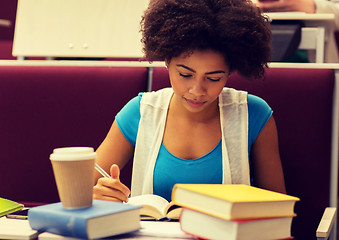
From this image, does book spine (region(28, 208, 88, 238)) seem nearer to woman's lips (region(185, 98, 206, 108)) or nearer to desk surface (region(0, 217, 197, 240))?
desk surface (region(0, 217, 197, 240))

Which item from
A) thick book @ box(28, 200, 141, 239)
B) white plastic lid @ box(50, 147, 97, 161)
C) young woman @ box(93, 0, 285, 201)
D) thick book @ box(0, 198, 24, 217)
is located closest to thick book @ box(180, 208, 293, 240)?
thick book @ box(28, 200, 141, 239)

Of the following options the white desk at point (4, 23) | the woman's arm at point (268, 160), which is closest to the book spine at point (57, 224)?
the woman's arm at point (268, 160)

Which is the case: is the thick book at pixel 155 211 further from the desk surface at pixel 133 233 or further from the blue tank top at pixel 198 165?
the blue tank top at pixel 198 165

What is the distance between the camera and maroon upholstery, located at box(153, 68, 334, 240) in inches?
63.4

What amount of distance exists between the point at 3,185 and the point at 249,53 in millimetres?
1056

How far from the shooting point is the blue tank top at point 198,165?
1440 mm

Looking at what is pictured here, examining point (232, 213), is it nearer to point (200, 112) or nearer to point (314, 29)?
point (200, 112)

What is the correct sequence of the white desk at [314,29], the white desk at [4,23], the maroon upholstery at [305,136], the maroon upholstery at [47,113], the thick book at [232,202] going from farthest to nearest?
the white desk at [4,23]
the white desk at [314,29]
the maroon upholstery at [47,113]
the maroon upholstery at [305,136]
the thick book at [232,202]

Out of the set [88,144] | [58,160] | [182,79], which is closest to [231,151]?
[182,79]

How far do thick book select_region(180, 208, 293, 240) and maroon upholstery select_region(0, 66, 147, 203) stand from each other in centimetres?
85

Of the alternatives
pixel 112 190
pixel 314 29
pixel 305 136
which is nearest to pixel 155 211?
pixel 112 190

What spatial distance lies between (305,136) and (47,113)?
90cm

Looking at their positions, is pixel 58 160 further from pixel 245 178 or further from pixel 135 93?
pixel 135 93

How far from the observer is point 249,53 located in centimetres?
135
